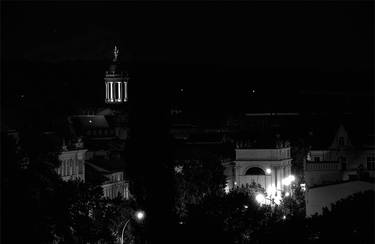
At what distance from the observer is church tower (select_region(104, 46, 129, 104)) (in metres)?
172

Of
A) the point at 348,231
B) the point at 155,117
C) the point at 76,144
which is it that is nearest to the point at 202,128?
the point at 76,144

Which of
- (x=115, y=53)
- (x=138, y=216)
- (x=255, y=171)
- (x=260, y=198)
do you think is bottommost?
(x=138, y=216)

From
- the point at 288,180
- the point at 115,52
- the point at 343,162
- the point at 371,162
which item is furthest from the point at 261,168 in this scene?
the point at 115,52

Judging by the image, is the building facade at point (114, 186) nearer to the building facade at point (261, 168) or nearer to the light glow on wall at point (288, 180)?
the light glow on wall at point (288, 180)

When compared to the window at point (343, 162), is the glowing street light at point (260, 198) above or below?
below

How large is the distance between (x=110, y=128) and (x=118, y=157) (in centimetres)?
3212

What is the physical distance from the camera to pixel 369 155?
88.4 metres

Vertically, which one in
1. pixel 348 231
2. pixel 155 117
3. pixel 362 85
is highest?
pixel 362 85

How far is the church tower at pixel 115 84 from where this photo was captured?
566 feet

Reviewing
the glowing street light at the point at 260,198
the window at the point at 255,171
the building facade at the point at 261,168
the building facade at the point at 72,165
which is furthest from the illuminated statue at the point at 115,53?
A: the glowing street light at the point at 260,198

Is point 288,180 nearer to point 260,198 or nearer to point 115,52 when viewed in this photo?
point 260,198

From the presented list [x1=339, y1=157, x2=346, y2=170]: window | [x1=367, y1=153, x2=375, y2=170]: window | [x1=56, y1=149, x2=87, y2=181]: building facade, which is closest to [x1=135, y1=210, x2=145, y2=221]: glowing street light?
[x1=339, y1=157, x2=346, y2=170]: window

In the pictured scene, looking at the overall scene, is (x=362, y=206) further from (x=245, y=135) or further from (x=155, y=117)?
(x=245, y=135)

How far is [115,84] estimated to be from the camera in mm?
175125
